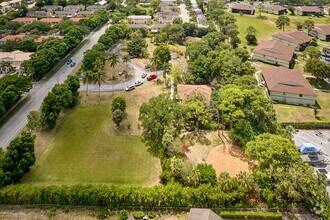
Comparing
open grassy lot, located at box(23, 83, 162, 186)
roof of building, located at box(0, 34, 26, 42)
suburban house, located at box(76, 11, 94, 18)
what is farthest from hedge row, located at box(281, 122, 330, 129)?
suburban house, located at box(76, 11, 94, 18)

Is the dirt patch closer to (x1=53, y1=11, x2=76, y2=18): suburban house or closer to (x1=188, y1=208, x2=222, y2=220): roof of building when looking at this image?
(x1=188, y1=208, x2=222, y2=220): roof of building

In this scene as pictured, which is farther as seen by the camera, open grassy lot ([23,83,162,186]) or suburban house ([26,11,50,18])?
suburban house ([26,11,50,18])

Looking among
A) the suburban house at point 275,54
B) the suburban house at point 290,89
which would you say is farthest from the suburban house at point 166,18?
the suburban house at point 290,89

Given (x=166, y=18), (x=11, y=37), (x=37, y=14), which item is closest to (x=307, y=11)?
(x=166, y=18)

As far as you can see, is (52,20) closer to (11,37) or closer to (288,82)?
(11,37)

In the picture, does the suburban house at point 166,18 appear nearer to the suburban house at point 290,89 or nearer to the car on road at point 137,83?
the car on road at point 137,83
